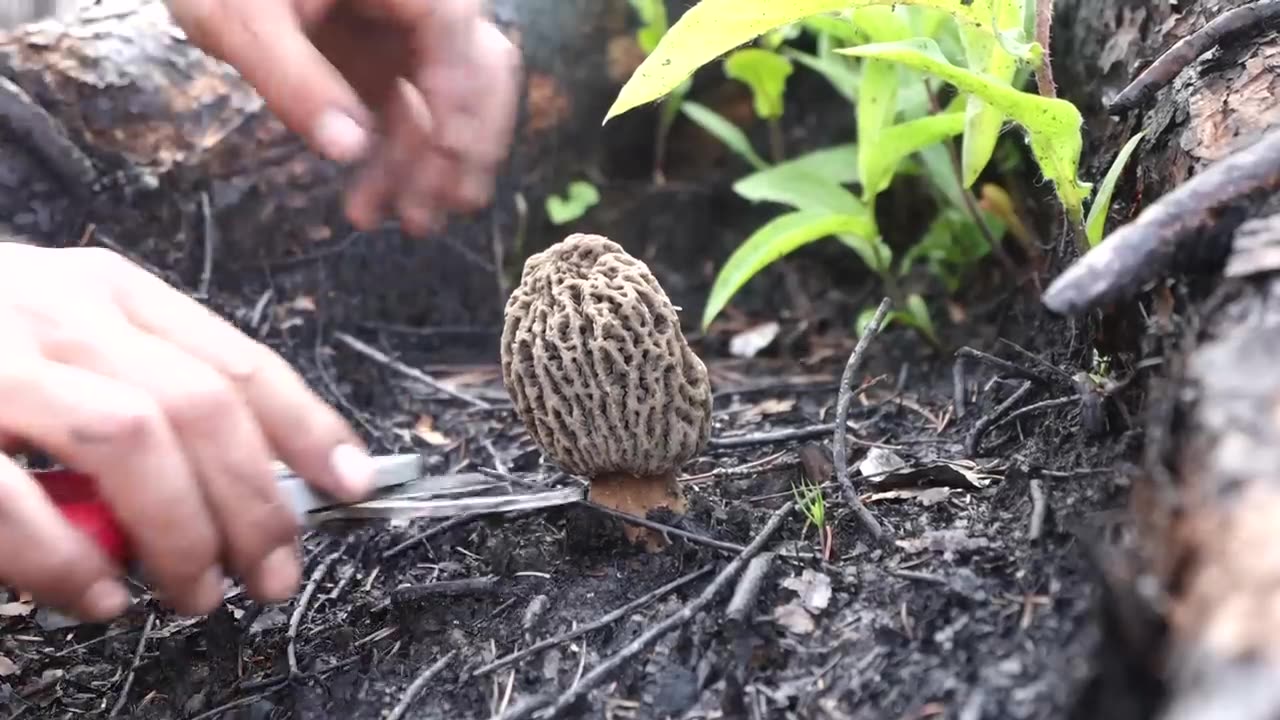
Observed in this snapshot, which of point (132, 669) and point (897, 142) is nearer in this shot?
point (132, 669)


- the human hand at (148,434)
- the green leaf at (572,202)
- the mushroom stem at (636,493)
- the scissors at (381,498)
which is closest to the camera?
the human hand at (148,434)

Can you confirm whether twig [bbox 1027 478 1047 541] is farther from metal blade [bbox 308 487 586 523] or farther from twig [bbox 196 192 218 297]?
twig [bbox 196 192 218 297]

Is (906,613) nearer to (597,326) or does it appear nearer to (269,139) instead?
(597,326)

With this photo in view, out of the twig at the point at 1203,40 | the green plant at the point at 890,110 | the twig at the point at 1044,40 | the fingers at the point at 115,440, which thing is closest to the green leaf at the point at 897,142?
the green plant at the point at 890,110

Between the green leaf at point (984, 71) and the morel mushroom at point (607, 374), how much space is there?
0.71 meters

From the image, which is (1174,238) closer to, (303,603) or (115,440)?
(115,440)

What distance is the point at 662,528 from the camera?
1.88 metres

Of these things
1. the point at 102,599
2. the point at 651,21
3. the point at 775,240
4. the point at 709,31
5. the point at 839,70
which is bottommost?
the point at 102,599

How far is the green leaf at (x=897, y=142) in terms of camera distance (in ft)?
7.69

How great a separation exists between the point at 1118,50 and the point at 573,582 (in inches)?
65.2

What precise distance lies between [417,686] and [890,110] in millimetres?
1760

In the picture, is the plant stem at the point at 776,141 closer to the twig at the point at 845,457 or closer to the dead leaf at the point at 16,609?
the twig at the point at 845,457

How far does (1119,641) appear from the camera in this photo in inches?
40.2

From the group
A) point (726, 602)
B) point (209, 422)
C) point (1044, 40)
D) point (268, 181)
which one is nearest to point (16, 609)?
point (209, 422)
